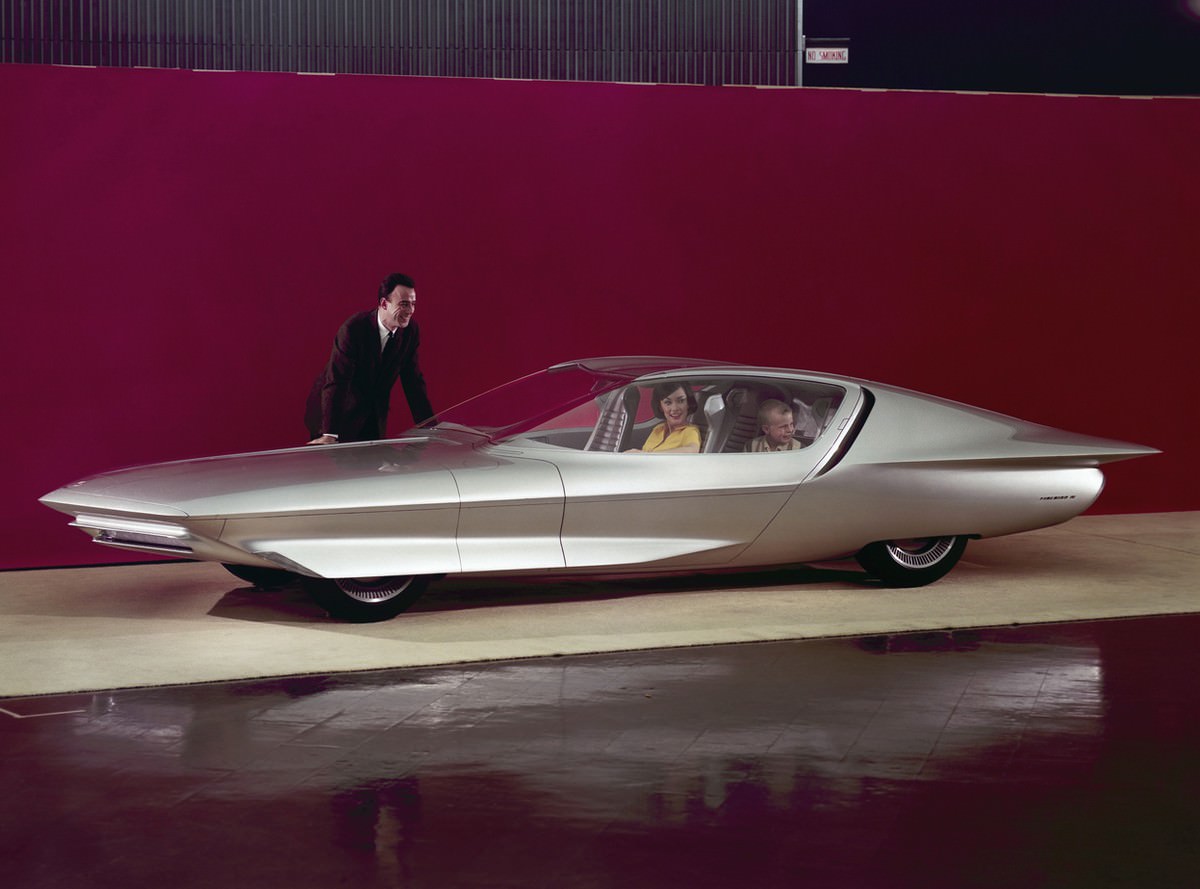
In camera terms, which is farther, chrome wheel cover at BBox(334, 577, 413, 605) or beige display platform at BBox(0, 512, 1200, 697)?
chrome wheel cover at BBox(334, 577, 413, 605)

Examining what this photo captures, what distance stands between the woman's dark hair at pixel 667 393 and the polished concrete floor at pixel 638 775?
148cm

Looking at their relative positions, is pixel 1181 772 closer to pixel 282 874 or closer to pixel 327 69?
pixel 282 874

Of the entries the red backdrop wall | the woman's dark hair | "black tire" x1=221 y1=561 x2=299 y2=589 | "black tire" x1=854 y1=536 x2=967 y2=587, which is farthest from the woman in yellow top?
the red backdrop wall

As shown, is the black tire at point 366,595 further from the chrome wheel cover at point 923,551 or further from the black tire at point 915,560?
the chrome wheel cover at point 923,551

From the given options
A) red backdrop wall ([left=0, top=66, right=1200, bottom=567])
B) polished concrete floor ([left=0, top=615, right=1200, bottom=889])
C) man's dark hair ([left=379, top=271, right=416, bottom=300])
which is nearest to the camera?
polished concrete floor ([left=0, top=615, right=1200, bottom=889])

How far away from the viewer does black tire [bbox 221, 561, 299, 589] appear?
303 inches

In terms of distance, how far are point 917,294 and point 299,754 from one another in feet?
21.8

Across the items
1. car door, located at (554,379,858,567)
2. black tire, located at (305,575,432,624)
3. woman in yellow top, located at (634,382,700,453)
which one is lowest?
black tire, located at (305,575,432,624)

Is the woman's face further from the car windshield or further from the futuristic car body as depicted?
the car windshield

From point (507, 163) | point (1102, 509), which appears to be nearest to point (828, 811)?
point (507, 163)

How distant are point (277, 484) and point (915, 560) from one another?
3.26 meters

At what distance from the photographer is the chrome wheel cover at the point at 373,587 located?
6.91 metres

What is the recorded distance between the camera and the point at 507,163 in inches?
378

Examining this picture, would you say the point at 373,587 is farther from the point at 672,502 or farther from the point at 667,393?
the point at 667,393
